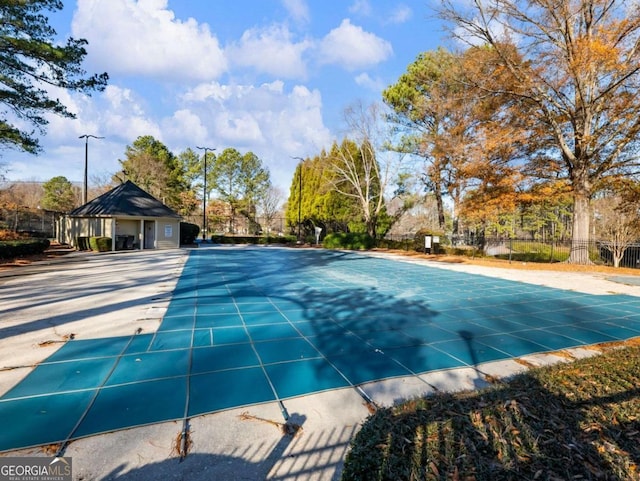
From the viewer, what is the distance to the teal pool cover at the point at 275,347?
248 centimetres

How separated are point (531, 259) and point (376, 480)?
727 inches

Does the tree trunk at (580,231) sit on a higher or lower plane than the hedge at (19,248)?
higher

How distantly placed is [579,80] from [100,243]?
21.5 metres

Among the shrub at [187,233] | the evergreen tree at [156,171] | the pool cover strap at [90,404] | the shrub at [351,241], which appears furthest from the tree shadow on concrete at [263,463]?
the evergreen tree at [156,171]

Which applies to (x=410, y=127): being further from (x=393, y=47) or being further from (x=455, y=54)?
(x=393, y=47)

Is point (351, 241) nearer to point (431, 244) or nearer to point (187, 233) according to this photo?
point (431, 244)

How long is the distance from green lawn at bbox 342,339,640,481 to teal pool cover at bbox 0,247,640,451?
875 mm

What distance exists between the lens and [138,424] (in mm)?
2242

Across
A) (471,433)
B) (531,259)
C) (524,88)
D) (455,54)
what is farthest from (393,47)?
(471,433)

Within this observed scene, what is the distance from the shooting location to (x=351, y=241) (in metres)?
22.1

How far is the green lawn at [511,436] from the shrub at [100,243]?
17.7 metres

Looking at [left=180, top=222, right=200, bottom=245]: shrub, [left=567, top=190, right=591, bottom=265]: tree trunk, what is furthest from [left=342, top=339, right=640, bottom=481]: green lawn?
[left=180, top=222, right=200, bottom=245]: shrub

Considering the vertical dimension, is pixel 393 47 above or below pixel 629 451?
above

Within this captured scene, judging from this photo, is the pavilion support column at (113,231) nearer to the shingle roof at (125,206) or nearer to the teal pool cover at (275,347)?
the shingle roof at (125,206)
